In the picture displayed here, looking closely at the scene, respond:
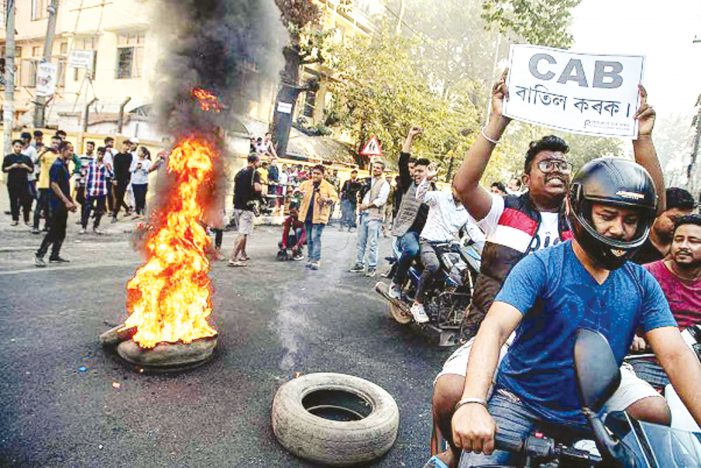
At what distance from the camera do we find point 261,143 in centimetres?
1648

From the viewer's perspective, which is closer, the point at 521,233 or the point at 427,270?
the point at 521,233

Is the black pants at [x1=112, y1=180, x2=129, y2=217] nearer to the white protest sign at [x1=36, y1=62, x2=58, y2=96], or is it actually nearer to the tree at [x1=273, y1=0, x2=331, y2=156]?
the white protest sign at [x1=36, y1=62, x2=58, y2=96]

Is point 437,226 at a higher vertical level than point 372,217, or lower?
higher

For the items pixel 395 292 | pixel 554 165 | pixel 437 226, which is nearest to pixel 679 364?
pixel 554 165

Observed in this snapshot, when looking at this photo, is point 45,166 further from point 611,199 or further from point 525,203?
point 611,199

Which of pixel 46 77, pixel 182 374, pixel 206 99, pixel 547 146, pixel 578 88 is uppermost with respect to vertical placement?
pixel 46 77

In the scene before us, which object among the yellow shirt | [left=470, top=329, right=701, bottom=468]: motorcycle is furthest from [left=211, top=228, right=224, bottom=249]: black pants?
[left=470, top=329, right=701, bottom=468]: motorcycle

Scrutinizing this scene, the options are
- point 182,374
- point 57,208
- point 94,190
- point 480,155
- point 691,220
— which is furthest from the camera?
point 94,190

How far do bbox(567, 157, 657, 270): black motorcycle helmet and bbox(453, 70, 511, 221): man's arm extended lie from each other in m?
0.92

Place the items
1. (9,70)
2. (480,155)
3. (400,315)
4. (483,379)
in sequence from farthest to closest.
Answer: (9,70) < (400,315) < (480,155) < (483,379)

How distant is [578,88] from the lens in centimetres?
332

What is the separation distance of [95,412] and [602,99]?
4401 mm

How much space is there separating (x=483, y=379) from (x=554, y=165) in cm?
193

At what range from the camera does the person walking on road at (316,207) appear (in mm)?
9859
